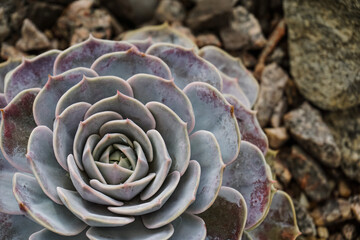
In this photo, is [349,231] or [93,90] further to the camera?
[349,231]

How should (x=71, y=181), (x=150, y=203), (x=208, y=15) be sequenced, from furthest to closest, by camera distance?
(x=208, y=15), (x=71, y=181), (x=150, y=203)

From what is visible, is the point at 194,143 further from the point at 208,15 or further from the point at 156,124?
the point at 208,15

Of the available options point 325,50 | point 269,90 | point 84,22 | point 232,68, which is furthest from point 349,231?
point 84,22

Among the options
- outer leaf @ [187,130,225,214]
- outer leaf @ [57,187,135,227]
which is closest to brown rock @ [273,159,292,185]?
outer leaf @ [187,130,225,214]

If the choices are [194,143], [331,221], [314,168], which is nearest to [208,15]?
[314,168]

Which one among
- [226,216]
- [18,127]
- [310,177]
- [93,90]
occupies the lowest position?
[310,177]

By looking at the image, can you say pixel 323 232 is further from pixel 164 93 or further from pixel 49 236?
pixel 49 236
